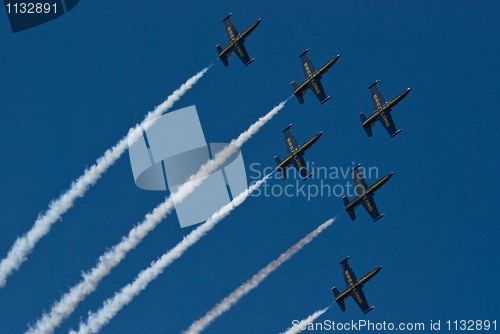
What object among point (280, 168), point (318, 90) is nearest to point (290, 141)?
point (280, 168)

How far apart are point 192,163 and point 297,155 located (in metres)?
14.4

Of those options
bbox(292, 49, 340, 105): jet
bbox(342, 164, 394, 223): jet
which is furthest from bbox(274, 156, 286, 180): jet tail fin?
bbox(292, 49, 340, 105): jet

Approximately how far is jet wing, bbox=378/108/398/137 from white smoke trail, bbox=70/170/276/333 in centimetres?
2383

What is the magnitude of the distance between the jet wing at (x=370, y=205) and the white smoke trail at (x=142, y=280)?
17429mm

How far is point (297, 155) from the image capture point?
234ft

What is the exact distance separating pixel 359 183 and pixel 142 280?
29512 mm

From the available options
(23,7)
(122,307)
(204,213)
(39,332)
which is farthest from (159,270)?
(23,7)

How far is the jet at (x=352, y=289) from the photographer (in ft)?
230

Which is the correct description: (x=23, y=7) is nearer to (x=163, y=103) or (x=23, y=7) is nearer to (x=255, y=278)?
(x=163, y=103)

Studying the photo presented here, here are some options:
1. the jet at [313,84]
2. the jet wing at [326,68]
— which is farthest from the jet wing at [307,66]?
the jet wing at [326,68]

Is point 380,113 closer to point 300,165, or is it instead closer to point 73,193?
point 300,165

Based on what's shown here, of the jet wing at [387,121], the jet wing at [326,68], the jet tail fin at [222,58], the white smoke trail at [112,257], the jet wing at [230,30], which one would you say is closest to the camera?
the white smoke trail at [112,257]

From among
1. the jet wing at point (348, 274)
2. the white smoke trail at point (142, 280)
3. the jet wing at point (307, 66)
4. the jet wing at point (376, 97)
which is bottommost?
the jet wing at point (348, 274)

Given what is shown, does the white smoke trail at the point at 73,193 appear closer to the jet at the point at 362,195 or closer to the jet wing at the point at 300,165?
the jet wing at the point at 300,165
